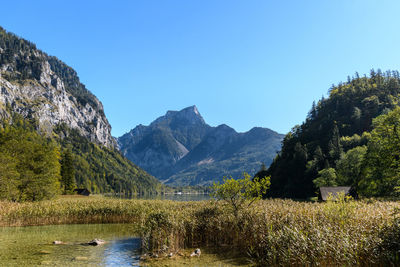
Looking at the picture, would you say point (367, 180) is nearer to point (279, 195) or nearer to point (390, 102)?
point (279, 195)

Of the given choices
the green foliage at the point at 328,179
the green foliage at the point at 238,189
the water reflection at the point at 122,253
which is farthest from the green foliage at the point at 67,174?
the green foliage at the point at 238,189

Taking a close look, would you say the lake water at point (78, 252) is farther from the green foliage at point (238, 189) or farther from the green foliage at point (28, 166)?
the green foliage at point (28, 166)

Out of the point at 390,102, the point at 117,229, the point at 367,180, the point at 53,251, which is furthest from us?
the point at 390,102

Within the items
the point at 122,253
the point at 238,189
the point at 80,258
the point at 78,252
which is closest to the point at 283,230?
the point at 238,189

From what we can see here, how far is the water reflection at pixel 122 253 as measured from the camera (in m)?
19.8

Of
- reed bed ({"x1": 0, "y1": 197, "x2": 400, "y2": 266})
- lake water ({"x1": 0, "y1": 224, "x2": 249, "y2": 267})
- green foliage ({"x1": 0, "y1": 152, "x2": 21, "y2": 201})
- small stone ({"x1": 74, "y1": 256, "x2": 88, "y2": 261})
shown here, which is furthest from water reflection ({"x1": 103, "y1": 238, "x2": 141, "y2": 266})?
green foliage ({"x1": 0, "y1": 152, "x2": 21, "y2": 201})

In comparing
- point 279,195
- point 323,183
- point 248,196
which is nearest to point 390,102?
point 279,195

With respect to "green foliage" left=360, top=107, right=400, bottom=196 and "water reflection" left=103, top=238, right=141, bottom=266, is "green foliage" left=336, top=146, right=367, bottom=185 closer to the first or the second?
"green foliage" left=360, top=107, right=400, bottom=196

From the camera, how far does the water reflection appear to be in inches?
779

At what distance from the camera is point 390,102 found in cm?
18412

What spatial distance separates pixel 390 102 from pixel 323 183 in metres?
128

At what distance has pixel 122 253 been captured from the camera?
22844 mm

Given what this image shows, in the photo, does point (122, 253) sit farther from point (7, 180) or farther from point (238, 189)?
point (7, 180)

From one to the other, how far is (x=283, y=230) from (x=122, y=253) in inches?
529
